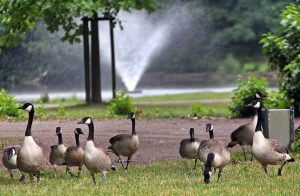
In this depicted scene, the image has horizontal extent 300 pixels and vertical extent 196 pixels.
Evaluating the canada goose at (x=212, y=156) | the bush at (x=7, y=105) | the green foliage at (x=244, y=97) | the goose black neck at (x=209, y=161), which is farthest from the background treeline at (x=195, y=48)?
the goose black neck at (x=209, y=161)

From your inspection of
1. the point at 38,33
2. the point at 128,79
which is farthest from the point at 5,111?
the point at 38,33

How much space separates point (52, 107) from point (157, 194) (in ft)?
67.5

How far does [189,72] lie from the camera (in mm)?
65188

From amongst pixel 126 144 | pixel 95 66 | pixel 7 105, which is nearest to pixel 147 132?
pixel 7 105

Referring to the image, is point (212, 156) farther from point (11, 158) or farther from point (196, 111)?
point (196, 111)

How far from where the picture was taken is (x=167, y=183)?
41.9 feet

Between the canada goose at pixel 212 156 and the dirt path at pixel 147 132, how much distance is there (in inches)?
131

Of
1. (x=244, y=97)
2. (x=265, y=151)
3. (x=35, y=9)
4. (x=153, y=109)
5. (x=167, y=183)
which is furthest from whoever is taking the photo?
(x=153, y=109)

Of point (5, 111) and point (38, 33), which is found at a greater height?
point (38, 33)

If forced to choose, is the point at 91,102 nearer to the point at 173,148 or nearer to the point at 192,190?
the point at 173,148

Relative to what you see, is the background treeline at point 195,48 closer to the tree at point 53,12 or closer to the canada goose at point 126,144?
the tree at point 53,12

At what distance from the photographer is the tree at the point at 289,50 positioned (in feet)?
61.9

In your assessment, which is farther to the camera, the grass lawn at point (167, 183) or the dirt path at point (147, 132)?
the dirt path at point (147, 132)

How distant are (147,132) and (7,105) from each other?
18.5 ft
